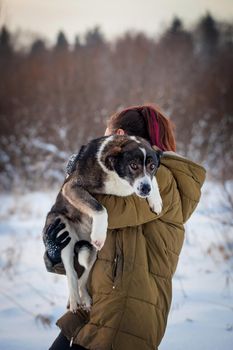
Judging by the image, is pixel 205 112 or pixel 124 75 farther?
pixel 124 75

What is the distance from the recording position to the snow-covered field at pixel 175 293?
4215 mm

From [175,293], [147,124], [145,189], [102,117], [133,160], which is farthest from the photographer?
[102,117]

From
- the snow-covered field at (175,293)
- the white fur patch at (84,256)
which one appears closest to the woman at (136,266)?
the white fur patch at (84,256)

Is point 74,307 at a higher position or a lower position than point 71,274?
lower

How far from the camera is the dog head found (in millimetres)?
2881

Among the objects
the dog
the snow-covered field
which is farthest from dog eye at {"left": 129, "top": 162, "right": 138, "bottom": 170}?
the snow-covered field

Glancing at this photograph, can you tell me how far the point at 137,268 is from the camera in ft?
8.88

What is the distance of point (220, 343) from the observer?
13.1 feet

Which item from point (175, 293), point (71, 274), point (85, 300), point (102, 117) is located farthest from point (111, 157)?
point (102, 117)

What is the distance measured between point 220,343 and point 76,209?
1.81 metres

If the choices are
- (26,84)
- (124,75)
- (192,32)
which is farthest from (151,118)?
(192,32)

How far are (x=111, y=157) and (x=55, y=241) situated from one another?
2.05ft

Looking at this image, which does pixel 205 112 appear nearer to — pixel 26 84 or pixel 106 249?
pixel 26 84

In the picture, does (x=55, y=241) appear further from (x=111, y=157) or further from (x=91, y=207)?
(x=111, y=157)
